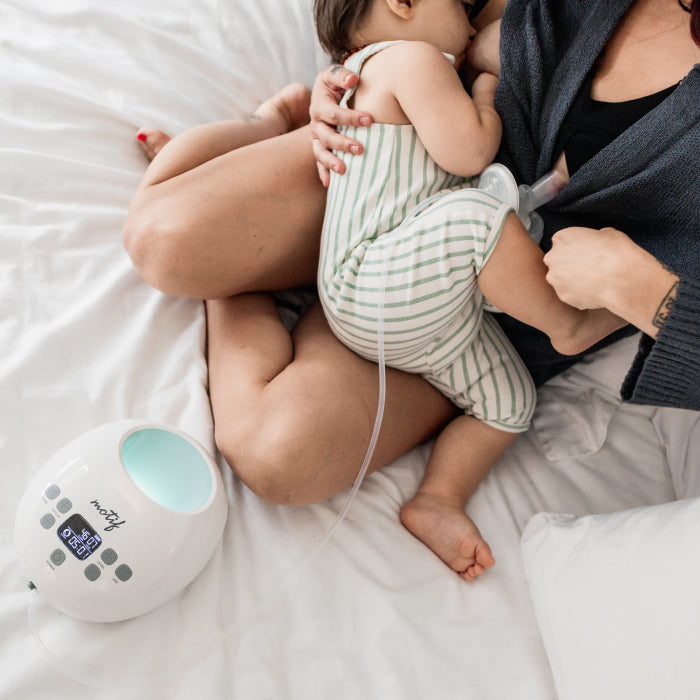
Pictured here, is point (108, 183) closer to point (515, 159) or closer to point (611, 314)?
point (515, 159)

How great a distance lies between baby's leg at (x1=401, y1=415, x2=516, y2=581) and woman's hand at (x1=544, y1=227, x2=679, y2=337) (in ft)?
0.90

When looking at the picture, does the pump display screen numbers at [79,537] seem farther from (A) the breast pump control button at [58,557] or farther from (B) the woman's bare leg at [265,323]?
(B) the woman's bare leg at [265,323]

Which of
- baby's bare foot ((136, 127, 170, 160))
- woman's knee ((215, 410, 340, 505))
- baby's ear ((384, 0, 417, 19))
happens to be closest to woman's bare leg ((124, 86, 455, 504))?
woman's knee ((215, 410, 340, 505))

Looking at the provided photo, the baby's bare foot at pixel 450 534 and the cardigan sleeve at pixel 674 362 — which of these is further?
the baby's bare foot at pixel 450 534

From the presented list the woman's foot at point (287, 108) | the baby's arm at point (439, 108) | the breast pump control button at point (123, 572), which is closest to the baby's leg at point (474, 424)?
the baby's arm at point (439, 108)

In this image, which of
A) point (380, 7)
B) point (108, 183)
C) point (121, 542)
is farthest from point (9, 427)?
point (380, 7)

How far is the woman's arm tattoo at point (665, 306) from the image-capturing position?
29.0 inches

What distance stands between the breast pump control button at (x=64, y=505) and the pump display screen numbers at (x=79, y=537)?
0.03 feet

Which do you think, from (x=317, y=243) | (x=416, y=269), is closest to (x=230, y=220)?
(x=317, y=243)

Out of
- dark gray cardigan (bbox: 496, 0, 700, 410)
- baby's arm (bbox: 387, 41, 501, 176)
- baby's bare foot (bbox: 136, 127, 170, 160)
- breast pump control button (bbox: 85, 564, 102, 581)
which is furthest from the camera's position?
baby's bare foot (bbox: 136, 127, 170, 160)

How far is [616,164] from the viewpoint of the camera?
82cm

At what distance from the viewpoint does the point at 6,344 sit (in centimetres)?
85

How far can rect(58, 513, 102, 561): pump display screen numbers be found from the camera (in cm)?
66

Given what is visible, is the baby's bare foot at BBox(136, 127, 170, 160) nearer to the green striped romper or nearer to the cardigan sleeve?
the green striped romper
